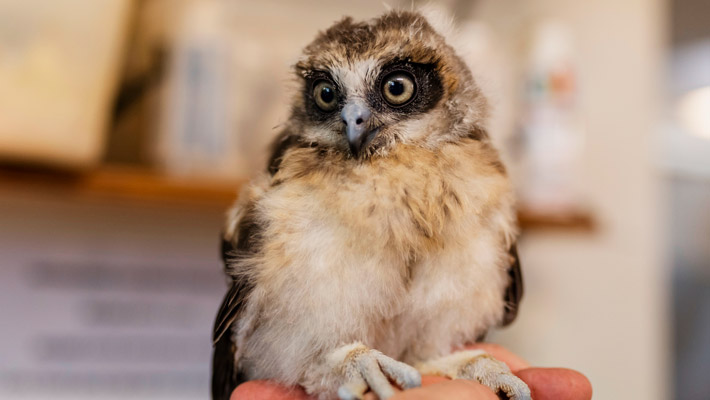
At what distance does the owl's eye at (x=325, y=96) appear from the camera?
68cm

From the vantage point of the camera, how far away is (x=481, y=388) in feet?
1.70

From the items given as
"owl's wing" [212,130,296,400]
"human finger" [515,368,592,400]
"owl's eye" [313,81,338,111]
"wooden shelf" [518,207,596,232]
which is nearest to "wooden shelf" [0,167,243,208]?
"owl's wing" [212,130,296,400]

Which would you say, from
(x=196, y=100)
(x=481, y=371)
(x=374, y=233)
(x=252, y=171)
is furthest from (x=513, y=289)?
(x=196, y=100)

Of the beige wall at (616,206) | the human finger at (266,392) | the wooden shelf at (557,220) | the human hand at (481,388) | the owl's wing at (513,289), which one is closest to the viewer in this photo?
the human hand at (481,388)

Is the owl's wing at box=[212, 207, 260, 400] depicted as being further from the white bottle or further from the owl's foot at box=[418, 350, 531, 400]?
the white bottle

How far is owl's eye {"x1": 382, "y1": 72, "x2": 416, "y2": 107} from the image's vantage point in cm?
66

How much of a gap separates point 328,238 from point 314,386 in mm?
171

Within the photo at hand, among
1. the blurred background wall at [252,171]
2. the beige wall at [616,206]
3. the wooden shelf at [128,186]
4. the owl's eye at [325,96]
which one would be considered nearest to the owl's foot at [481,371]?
the owl's eye at [325,96]

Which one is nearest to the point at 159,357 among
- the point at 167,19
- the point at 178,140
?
the point at 178,140

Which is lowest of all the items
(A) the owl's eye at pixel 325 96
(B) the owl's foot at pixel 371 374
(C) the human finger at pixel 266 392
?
(C) the human finger at pixel 266 392

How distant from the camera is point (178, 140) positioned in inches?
55.1

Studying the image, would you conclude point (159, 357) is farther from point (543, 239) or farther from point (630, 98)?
point (630, 98)

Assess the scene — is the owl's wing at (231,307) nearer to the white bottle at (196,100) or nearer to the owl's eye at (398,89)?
the owl's eye at (398,89)

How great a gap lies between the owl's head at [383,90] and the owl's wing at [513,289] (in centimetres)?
17
